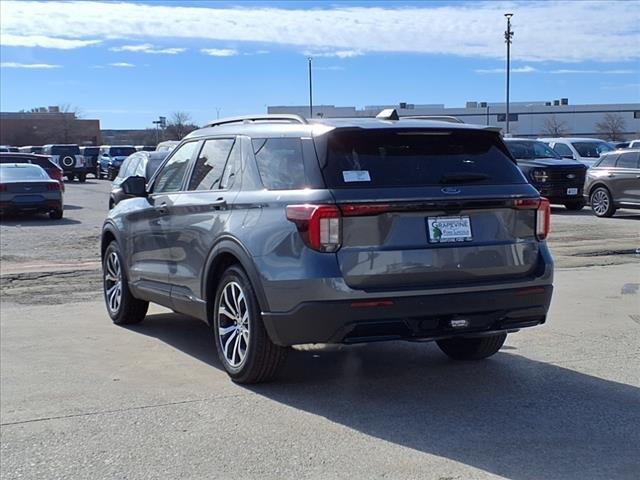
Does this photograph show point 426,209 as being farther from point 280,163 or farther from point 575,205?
point 575,205

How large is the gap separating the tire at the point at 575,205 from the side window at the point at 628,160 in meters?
2.38

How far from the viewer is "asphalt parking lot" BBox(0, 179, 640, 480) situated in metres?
4.64

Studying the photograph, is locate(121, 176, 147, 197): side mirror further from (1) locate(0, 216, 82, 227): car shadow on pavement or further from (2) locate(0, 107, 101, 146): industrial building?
(2) locate(0, 107, 101, 146): industrial building

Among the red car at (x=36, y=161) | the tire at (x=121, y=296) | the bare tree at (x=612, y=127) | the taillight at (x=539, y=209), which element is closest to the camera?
the taillight at (x=539, y=209)

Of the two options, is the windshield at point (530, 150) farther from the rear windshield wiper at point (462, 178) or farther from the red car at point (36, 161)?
the rear windshield wiper at point (462, 178)

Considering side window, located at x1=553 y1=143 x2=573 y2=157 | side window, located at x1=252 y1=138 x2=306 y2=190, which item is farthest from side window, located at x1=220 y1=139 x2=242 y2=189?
side window, located at x1=553 y1=143 x2=573 y2=157

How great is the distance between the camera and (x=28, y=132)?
10462cm

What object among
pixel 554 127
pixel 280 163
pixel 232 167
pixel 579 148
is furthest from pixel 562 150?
pixel 554 127

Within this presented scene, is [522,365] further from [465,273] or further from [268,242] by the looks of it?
[268,242]

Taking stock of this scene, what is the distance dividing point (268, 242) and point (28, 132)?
348 ft

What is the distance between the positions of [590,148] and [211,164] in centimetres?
2242

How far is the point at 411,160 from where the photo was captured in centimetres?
570

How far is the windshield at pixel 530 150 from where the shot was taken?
74.5 feet

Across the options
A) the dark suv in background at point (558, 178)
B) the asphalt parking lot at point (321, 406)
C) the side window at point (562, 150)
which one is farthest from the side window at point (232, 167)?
the side window at point (562, 150)
